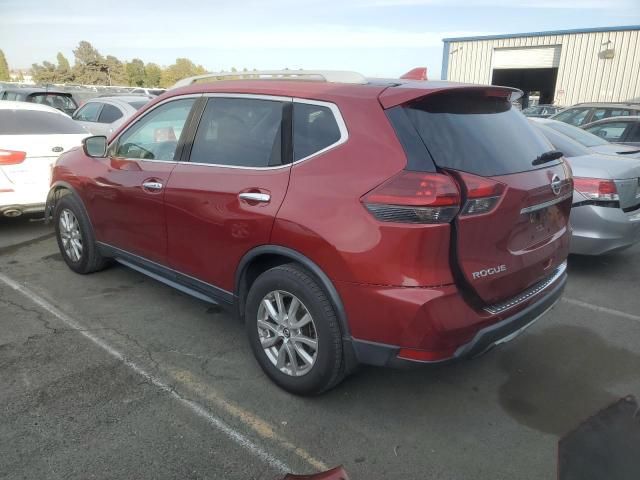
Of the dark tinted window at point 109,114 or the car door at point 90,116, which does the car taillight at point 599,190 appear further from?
the car door at point 90,116

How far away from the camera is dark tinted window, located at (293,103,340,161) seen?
2.70 metres

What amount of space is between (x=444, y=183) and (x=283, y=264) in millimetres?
1024

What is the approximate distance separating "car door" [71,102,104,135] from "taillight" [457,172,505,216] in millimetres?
9420

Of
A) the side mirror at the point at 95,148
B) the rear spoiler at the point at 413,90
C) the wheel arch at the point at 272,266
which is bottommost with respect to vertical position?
the wheel arch at the point at 272,266

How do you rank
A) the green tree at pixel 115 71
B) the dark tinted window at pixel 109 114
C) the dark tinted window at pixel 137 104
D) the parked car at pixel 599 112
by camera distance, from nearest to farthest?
the dark tinted window at pixel 109 114 → the dark tinted window at pixel 137 104 → the parked car at pixel 599 112 → the green tree at pixel 115 71

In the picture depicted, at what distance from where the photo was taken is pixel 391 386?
311cm

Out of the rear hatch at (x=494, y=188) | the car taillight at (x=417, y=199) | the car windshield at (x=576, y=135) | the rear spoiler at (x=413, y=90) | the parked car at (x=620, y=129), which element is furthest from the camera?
the parked car at (x=620, y=129)

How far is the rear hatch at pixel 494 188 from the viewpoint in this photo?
2.41 metres

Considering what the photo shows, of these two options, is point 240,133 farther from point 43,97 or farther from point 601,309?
point 43,97

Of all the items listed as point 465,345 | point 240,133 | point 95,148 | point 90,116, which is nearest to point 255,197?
point 240,133

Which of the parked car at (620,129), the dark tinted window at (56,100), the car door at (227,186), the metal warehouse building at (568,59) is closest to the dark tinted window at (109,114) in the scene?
the dark tinted window at (56,100)

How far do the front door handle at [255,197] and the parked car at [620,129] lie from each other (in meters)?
7.79

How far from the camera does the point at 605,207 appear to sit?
4652 mm

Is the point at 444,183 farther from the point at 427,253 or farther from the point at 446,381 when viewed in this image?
the point at 446,381
